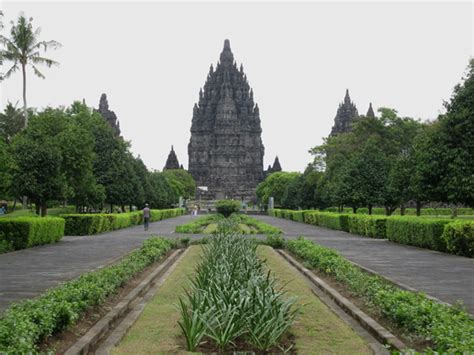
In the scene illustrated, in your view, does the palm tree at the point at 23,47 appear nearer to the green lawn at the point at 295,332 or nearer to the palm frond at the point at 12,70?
the palm frond at the point at 12,70

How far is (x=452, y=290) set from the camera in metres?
11.8

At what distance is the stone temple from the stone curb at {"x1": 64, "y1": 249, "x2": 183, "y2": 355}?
141613 millimetres

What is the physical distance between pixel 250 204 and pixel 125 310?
13947 centimetres

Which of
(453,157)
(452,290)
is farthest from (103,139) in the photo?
(452,290)

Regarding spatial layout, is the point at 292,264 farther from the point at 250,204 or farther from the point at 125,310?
the point at 250,204

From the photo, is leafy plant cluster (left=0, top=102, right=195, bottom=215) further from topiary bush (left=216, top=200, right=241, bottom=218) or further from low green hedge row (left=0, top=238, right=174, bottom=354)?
topiary bush (left=216, top=200, right=241, bottom=218)

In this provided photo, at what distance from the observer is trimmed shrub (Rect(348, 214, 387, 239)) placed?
99.9ft

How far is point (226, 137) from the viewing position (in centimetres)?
15425

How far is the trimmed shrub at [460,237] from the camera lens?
19.8m

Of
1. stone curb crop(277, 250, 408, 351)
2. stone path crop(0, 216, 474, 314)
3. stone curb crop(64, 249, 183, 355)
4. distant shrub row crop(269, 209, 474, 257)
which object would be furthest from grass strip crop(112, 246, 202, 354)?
distant shrub row crop(269, 209, 474, 257)

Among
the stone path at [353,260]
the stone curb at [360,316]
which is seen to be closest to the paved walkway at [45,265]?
Result: the stone path at [353,260]

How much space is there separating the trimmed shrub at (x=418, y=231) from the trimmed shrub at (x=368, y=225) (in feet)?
6.89

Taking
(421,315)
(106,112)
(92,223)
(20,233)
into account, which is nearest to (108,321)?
(421,315)

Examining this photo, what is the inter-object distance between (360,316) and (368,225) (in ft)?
78.3
